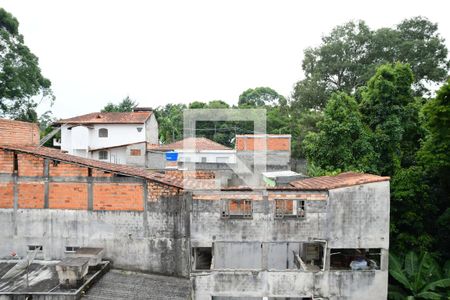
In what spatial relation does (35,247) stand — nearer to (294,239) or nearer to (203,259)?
(203,259)

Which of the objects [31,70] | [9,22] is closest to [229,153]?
[31,70]

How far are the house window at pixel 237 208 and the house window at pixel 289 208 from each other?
3.34 feet

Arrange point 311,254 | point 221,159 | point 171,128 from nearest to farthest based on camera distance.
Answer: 1. point 311,254
2. point 221,159
3. point 171,128

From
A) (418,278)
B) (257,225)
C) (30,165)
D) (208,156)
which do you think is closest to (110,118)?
(208,156)

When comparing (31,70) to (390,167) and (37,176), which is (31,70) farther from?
Answer: (390,167)

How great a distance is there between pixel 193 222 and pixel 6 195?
23.4 ft

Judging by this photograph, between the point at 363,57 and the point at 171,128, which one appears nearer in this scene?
the point at 363,57

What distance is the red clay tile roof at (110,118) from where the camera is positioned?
103 ft

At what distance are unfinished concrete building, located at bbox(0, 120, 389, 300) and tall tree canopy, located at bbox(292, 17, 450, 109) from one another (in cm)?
2100

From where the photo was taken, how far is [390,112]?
1711cm

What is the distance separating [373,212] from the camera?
11.5 metres

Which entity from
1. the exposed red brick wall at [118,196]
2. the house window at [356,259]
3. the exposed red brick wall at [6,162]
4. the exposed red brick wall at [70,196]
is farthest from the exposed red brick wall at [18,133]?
the house window at [356,259]

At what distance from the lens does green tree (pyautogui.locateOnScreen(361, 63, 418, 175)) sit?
55.5 feet

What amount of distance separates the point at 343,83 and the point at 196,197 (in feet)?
86.3
